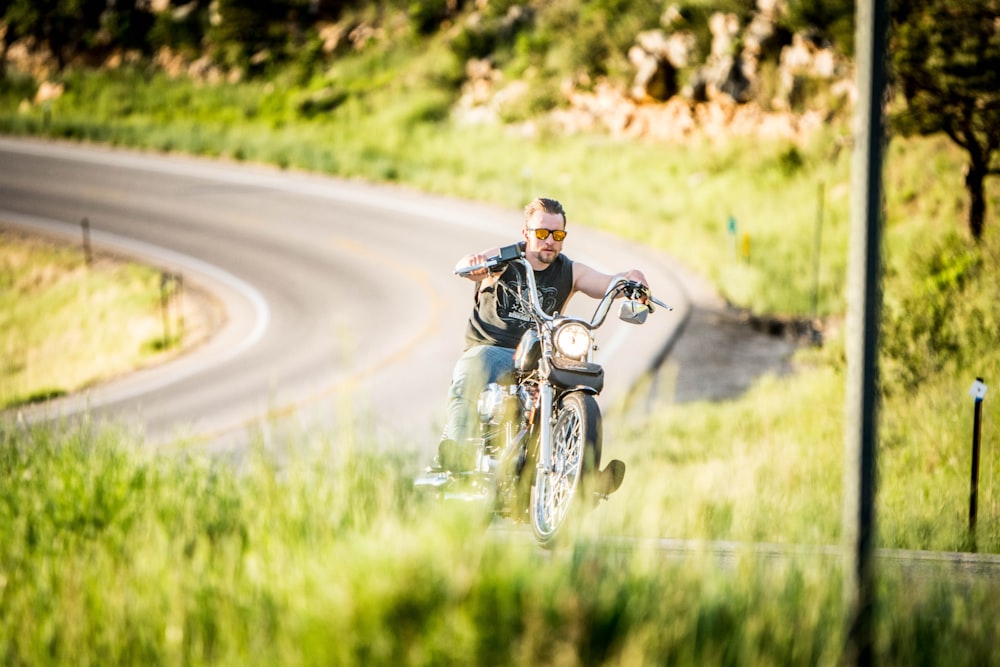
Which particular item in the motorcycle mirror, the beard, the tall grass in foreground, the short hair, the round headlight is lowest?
the tall grass in foreground

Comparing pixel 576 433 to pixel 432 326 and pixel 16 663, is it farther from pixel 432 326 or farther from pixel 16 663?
pixel 432 326

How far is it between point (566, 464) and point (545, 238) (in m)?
1.36

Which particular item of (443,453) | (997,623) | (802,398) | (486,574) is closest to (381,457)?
(443,453)

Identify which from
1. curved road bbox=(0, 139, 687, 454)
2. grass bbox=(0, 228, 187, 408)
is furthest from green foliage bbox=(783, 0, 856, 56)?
grass bbox=(0, 228, 187, 408)

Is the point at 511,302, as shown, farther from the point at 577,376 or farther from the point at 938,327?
the point at 938,327

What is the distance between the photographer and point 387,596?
11.9ft

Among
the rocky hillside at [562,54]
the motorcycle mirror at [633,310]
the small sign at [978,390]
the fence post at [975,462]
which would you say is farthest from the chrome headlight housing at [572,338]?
the rocky hillside at [562,54]

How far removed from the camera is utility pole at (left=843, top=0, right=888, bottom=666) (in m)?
3.80

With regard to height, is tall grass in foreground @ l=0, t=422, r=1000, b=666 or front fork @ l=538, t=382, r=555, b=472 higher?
front fork @ l=538, t=382, r=555, b=472

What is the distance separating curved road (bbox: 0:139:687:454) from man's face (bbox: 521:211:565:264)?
131 cm

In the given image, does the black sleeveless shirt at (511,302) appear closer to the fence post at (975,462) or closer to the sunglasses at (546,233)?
the sunglasses at (546,233)

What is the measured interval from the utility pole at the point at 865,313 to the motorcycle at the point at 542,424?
67.5 inches

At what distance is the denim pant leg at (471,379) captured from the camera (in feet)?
21.0

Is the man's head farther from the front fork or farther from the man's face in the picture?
the front fork
